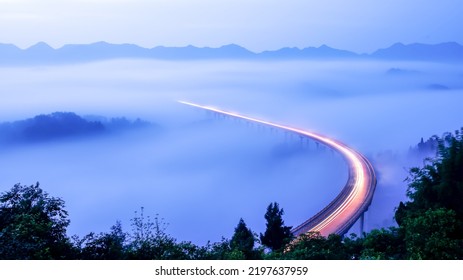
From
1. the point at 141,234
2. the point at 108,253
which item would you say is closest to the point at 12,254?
the point at 108,253

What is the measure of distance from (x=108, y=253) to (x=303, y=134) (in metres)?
4.64

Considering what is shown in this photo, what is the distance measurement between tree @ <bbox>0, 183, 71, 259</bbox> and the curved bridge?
11.6 feet

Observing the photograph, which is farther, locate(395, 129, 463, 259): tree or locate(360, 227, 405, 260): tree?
locate(360, 227, 405, 260): tree

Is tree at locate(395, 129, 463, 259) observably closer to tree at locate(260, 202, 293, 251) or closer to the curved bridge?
the curved bridge

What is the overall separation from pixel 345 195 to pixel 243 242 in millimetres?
4990

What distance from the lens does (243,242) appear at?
198 inches

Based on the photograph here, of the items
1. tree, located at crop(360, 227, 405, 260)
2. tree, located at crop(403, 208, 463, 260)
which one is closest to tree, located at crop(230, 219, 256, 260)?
tree, located at crop(360, 227, 405, 260)

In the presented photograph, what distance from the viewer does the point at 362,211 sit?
8625 millimetres

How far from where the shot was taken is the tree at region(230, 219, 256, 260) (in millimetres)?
4289

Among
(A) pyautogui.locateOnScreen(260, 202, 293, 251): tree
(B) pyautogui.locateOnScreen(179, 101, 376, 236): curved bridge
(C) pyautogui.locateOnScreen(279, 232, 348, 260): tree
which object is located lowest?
(C) pyautogui.locateOnScreen(279, 232, 348, 260): tree

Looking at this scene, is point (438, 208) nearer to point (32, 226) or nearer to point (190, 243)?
point (190, 243)

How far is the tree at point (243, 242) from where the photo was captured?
429cm
